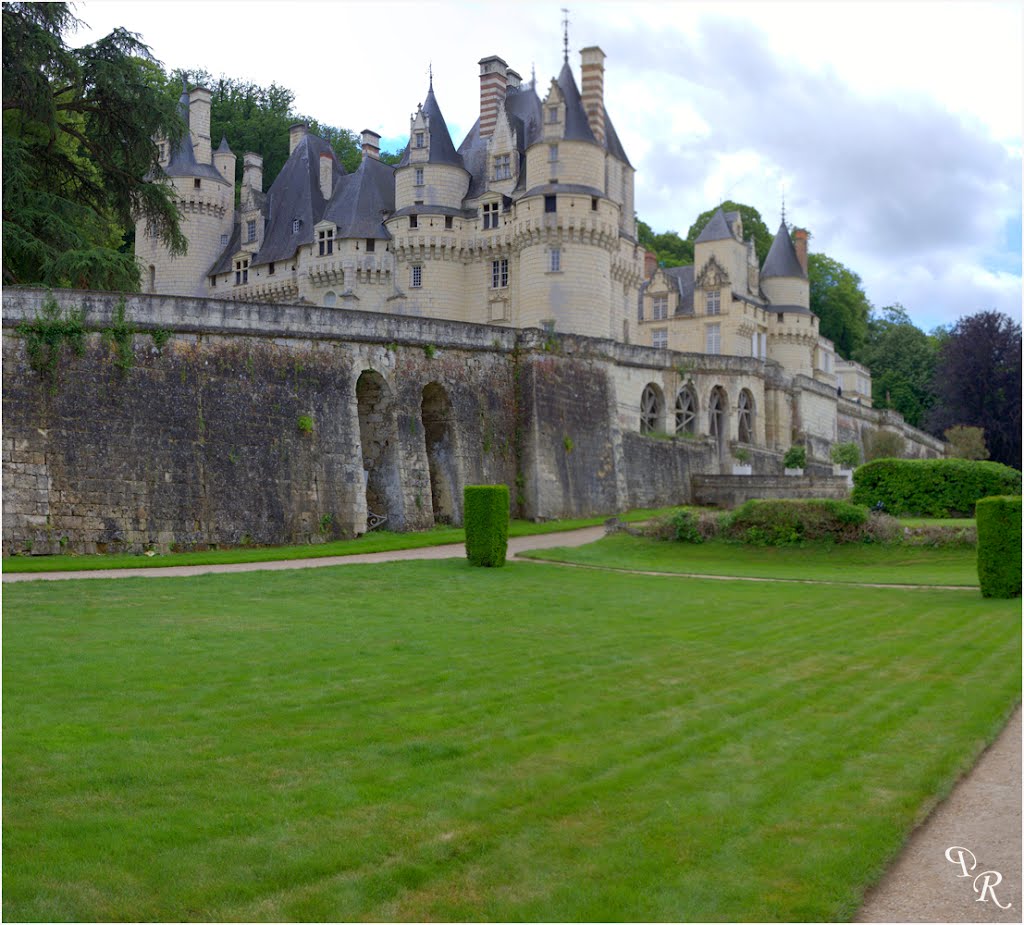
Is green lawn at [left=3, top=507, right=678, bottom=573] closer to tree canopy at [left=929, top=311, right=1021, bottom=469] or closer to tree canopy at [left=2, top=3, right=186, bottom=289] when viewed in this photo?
tree canopy at [left=2, top=3, right=186, bottom=289]

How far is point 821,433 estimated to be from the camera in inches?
1841

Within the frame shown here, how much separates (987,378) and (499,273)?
88.4 ft

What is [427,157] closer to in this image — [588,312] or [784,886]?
[588,312]

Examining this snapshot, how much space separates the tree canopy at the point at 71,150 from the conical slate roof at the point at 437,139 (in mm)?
14537

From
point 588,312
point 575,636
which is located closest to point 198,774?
point 575,636

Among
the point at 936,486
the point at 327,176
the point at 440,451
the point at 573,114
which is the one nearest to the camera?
the point at 936,486

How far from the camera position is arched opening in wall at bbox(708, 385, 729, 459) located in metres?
39.5

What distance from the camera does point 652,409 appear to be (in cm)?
3797

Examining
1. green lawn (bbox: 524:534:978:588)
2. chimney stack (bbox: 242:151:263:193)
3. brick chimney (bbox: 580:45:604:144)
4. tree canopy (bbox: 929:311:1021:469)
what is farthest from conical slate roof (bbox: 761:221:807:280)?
green lawn (bbox: 524:534:978:588)

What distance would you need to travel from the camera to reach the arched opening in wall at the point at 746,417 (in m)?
40.9

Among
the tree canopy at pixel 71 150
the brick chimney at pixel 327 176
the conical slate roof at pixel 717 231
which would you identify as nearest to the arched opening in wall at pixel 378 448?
the tree canopy at pixel 71 150

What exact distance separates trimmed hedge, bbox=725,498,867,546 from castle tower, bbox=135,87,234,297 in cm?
3241

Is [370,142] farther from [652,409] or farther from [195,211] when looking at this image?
[652,409]

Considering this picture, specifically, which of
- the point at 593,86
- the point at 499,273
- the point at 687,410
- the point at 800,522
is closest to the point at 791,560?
the point at 800,522
